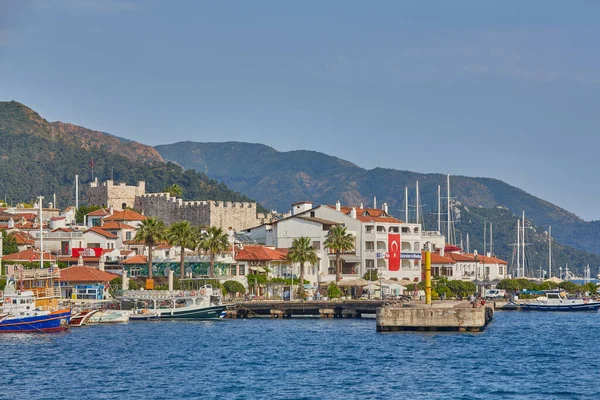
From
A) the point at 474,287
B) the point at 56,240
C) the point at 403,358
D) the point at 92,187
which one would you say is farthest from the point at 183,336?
the point at 92,187

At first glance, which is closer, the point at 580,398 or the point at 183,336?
the point at 580,398

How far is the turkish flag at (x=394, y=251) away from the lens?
137 m

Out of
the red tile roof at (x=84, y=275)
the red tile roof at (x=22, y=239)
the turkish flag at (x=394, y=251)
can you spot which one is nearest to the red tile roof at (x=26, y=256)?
the red tile roof at (x=84, y=275)

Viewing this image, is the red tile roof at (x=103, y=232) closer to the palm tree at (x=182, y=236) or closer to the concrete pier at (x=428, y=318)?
the palm tree at (x=182, y=236)

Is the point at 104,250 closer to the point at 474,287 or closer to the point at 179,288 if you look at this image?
the point at 179,288

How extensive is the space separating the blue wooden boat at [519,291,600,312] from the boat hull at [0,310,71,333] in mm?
67240

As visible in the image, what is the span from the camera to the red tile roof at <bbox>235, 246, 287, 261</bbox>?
4887 inches

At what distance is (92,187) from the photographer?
169625mm

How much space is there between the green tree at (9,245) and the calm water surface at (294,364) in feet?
106

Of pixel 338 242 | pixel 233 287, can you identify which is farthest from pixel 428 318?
pixel 338 242

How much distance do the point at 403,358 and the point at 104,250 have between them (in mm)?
64536

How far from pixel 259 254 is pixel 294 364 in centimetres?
5998

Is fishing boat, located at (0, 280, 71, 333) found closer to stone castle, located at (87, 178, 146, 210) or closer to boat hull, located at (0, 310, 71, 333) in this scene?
boat hull, located at (0, 310, 71, 333)

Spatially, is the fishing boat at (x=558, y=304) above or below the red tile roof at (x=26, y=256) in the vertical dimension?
below
